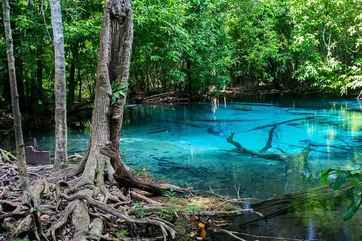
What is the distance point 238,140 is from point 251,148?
5.04 feet

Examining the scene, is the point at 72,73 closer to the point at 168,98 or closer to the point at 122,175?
the point at 168,98

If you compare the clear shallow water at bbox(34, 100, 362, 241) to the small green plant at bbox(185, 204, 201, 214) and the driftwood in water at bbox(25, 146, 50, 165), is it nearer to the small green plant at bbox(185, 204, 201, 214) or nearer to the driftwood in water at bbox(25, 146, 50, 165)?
the small green plant at bbox(185, 204, 201, 214)

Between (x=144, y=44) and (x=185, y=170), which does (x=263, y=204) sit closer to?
(x=185, y=170)

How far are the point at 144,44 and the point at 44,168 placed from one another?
16.0 meters

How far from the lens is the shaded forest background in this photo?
19.8 m

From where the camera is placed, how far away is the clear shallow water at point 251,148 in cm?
711

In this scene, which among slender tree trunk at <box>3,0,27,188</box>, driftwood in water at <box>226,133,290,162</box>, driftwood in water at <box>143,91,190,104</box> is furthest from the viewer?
driftwood in water at <box>143,91,190,104</box>

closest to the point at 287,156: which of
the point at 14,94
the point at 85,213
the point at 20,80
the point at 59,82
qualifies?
the point at 59,82

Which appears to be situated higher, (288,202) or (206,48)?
(206,48)

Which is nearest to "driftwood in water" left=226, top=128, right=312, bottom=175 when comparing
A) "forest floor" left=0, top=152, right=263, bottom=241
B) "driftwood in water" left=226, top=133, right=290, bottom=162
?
"driftwood in water" left=226, top=133, right=290, bottom=162

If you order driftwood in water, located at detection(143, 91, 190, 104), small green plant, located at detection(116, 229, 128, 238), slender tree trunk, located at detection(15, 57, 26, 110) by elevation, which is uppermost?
slender tree trunk, located at detection(15, 57, 26, 110)

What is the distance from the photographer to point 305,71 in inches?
1204

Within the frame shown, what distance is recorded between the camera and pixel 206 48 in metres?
28.2


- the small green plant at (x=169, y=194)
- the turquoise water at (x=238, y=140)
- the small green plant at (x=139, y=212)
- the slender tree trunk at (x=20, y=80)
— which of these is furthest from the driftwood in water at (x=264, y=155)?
the slender tree trunk at (x=20, y=80)
